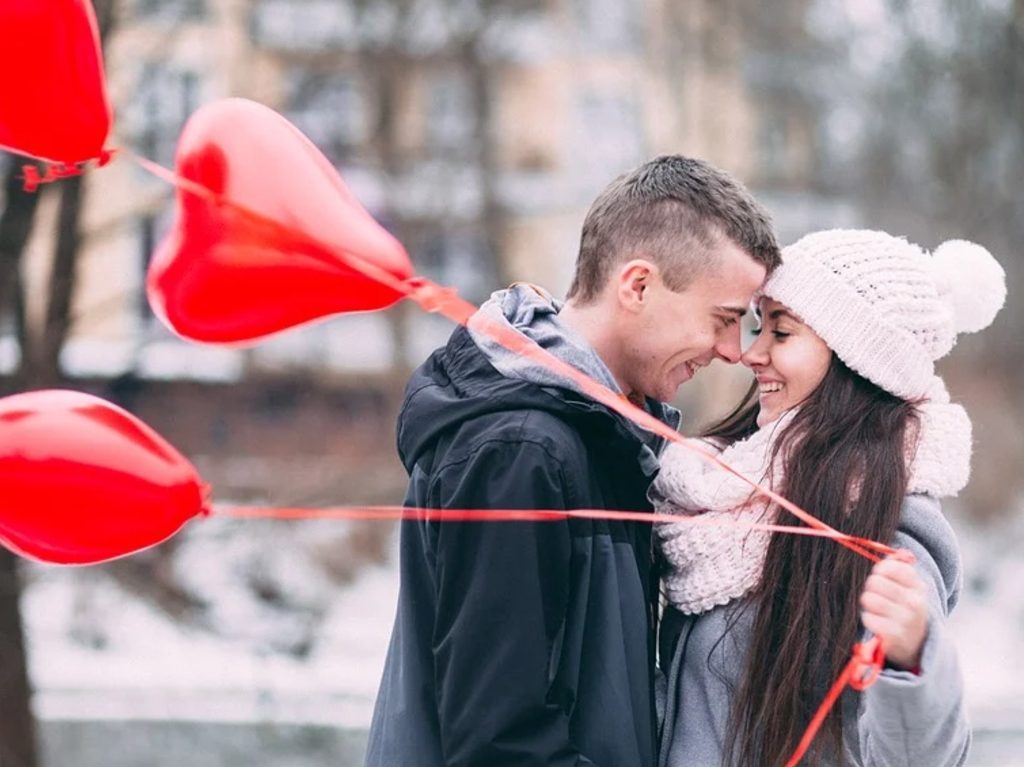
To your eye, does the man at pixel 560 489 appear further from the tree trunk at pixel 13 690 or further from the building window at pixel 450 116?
the building window at pixel 450 116

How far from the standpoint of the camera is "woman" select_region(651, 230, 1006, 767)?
2.10 metres

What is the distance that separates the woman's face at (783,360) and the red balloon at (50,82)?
1.05 metres

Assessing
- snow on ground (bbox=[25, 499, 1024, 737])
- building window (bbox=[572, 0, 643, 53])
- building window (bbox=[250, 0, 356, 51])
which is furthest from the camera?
building window (bbox=[572, 0, 643, 53])

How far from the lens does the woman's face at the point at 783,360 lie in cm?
225

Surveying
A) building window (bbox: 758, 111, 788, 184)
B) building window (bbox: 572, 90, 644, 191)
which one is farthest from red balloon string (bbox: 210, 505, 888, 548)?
building window (bbox: 758, 111, 788, 184)

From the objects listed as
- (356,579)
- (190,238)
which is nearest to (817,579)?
(190,238)

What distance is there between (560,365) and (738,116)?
35.7ft

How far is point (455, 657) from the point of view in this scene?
1.93 metres

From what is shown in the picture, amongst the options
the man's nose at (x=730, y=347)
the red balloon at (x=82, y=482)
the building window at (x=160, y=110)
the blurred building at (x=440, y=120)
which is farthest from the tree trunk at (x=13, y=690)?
the man's nose at (x=730, y=347)

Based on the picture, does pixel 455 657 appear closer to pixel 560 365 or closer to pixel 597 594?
pixel 597 594

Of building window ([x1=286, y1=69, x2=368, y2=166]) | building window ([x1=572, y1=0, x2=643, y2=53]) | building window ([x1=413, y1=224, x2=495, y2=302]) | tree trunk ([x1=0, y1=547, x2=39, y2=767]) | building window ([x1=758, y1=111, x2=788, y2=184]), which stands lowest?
tree trunk ([x1=0, y1=547, x2=39, y2=767])

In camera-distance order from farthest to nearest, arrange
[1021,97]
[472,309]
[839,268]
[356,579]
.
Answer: [1021,97], [356,579], [839,268], [472,309]

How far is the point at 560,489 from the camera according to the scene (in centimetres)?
196

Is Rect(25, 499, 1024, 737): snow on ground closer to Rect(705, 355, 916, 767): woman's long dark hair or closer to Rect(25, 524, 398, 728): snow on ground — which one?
Rect(25, 524, 398, 728): snow on ground
